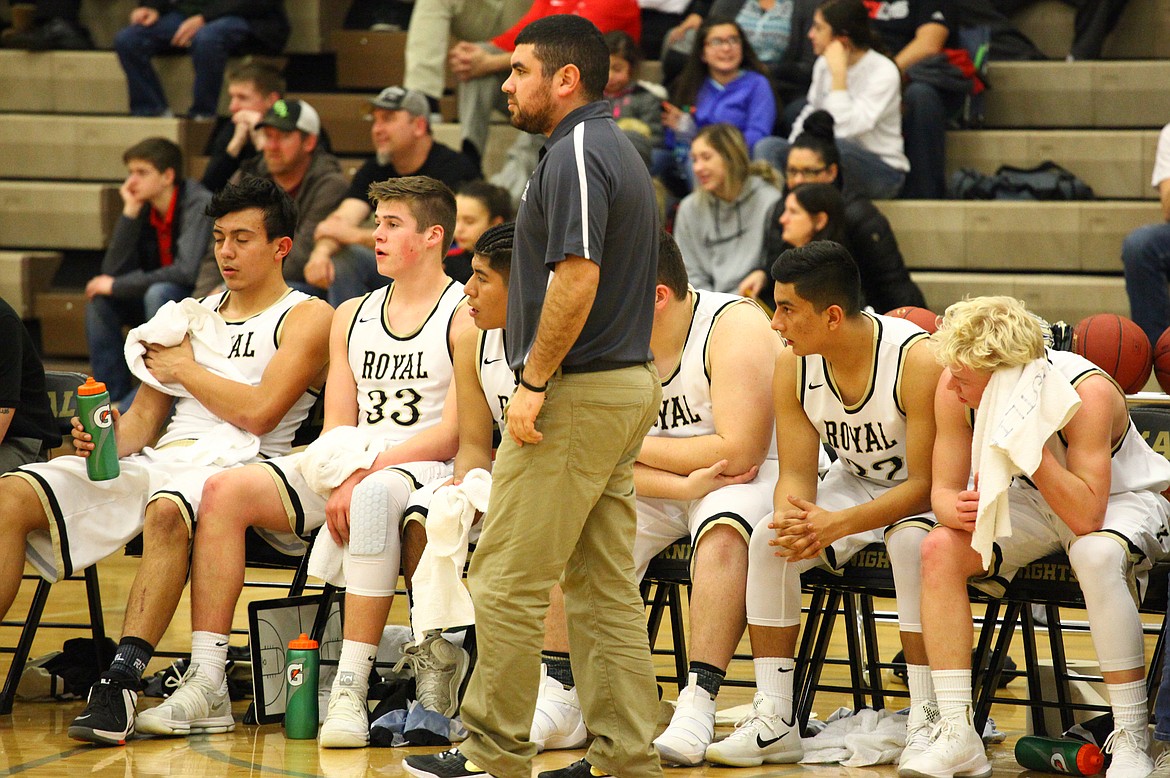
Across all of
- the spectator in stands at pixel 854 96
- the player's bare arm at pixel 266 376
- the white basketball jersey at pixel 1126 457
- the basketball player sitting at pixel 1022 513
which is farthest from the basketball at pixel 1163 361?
the spectator in stands at pixel 854 96

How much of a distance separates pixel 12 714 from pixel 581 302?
2.32 m

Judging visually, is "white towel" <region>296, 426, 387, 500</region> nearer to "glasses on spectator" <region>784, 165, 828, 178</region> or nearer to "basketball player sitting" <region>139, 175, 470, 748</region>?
"basketball player sitting" <region>139, 175, 470, 748</region>

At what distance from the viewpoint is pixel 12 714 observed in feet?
14.3

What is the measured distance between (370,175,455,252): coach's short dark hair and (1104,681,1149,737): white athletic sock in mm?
2358

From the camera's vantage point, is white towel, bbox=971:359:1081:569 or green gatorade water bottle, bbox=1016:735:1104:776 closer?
white towel, bbox=971:359:1081:569

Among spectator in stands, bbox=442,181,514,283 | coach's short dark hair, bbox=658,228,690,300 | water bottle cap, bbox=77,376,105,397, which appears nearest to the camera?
coach's short dark hair, bbox=658,228,690,300

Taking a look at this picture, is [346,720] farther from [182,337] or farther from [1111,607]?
[1111,607]

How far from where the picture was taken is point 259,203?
15.7 ft

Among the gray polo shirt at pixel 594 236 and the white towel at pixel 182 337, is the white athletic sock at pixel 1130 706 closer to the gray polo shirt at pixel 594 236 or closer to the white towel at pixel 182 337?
the gray polo shirt at pixel 594 236

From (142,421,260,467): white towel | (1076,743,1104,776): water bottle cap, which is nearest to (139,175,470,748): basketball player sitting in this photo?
(142,421,260,467): white towel

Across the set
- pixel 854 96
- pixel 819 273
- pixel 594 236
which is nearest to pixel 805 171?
pixel 854 96

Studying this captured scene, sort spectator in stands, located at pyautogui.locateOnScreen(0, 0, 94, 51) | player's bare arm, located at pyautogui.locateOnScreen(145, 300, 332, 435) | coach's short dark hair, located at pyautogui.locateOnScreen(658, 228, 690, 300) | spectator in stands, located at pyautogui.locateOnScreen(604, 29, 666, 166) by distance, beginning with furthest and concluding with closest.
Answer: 1. spectator in stands, located at pyautogui.locateOnScreen(0, 0, 94, 51)
2. spectator in stands, located at pyautogui.locateOnScreen(604, 29, 666, 166)
3. player's bare arm, located at pyautogui.locateOnScreen(145, 300, 332, 435)
4. coach's short dark hair, located at pyautogui.locateOnScreen(658, 228, 690, 300)

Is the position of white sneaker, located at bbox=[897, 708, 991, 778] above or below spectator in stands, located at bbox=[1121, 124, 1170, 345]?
below

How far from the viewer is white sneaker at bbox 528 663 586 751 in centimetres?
399
